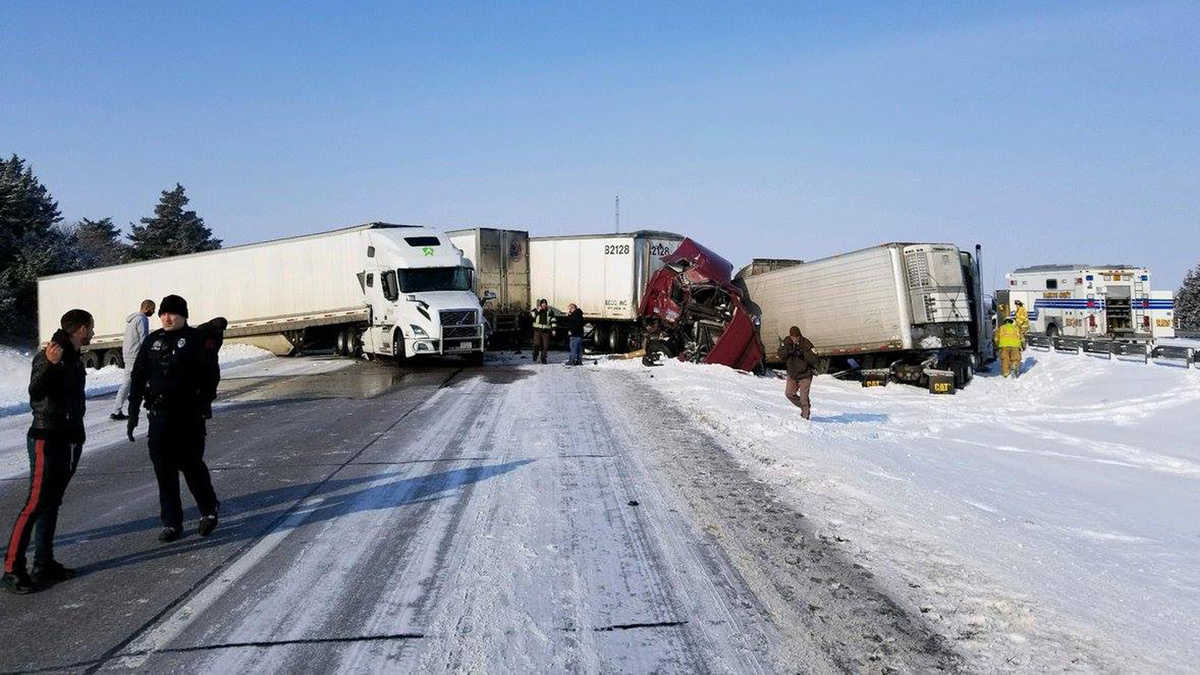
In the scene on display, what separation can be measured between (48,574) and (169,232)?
69424mm

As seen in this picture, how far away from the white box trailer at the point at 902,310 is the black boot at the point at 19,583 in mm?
20075

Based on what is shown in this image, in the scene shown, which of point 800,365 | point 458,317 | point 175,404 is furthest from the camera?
point 458,317

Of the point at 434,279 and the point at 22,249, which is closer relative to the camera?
the point at 434,279

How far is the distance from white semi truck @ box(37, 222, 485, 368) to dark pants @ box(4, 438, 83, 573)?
1691cm

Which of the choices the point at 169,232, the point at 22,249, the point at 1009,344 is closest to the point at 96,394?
the point at 1009,344

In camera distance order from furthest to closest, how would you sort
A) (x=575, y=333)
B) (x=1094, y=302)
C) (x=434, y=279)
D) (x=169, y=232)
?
(x=169, y=232), (x=1094, y=302), (x=434, y=279), (x=575, y=333)

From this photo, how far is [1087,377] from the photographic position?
2294cm

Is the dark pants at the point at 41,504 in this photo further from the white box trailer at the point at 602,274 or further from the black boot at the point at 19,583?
the white box trailer at the point at 602,274

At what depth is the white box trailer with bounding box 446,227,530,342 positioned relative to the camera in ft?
91.0

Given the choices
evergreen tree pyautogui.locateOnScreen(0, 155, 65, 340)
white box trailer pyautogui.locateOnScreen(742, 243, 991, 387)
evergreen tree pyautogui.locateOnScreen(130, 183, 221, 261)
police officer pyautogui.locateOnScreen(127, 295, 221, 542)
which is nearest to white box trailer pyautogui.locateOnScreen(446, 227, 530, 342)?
white box trailer pyautogui.locateOnScreen(742, 243, 991, 387)

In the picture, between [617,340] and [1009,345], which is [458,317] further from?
[1009,345]

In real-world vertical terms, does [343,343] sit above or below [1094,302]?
below

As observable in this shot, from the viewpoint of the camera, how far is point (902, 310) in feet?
71.7

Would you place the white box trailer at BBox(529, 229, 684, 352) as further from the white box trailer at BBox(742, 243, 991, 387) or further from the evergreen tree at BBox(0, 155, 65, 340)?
the evergreen tree at BBox(0, 155, 65, 340)
